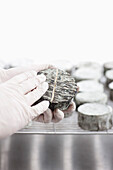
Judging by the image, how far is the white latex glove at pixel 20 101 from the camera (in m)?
1.42

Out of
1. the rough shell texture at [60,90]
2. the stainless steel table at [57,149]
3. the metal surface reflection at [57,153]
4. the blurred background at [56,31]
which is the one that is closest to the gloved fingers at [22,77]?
the rough shell texture at [60,90]

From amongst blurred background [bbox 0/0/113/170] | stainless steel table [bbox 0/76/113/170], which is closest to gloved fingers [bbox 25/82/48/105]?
stainless steel table [bbox 0/76/113/170]

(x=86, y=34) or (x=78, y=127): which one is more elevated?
(x=86, y=34)

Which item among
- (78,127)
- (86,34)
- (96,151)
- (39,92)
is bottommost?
(96,151)

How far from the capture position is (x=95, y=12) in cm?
316

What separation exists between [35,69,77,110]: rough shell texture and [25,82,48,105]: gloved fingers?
0.19 feet

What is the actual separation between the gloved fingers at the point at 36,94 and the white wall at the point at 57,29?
5.73 ft

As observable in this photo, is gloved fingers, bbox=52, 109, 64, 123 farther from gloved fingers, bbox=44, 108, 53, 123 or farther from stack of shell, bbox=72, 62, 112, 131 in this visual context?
stack of shell, bbox=72, 62, 112, 131

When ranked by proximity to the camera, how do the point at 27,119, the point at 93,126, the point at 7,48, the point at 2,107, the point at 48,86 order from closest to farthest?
the point at 2,107 → the point at 27,119 → the point at 48,86 → the point at 93,126 → the point at 7,48

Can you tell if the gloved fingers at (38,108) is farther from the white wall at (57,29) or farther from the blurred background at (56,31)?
the white wall at (57,29)

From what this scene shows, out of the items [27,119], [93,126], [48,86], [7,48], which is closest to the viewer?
[27,119]

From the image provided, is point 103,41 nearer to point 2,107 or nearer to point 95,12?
point 95,12

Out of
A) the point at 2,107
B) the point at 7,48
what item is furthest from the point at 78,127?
the point at 7,48

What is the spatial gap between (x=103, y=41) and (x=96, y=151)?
4.91ft
